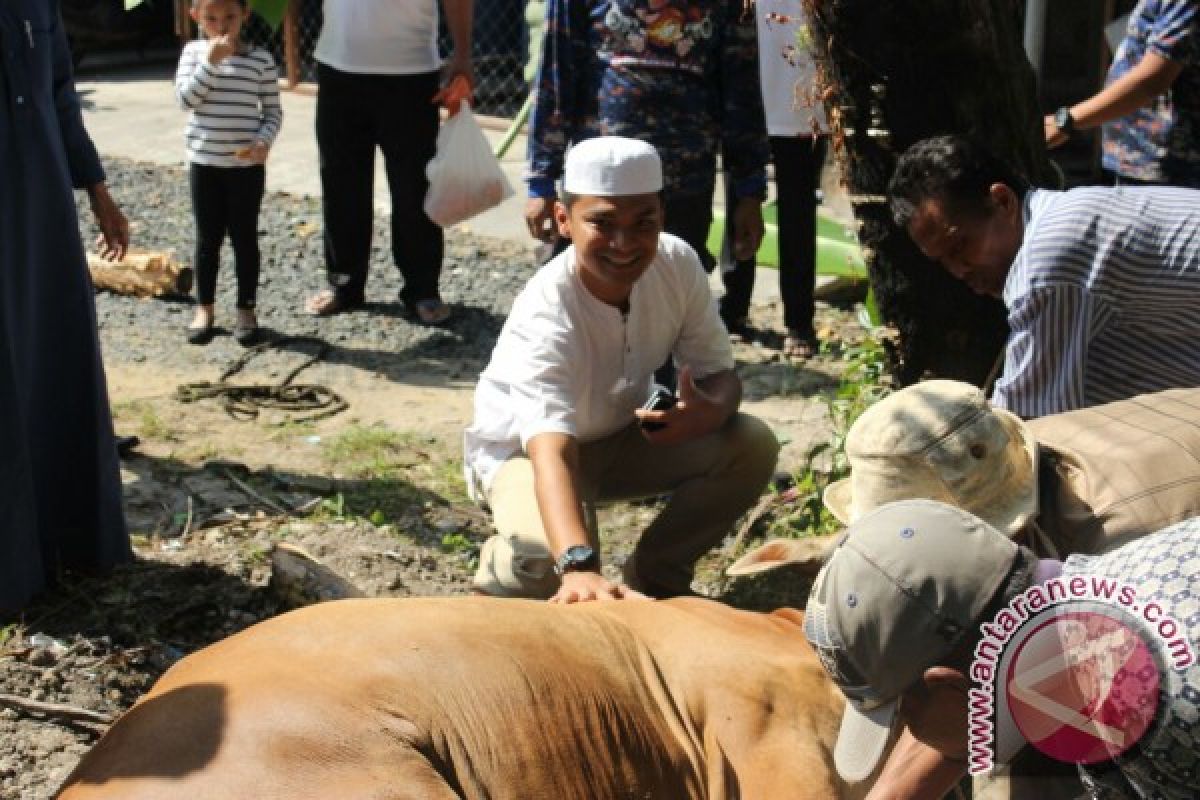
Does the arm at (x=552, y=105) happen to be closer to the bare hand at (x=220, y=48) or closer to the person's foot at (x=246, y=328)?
the bare hand at (x=220, y=48)

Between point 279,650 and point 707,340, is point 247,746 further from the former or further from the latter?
point 707,340

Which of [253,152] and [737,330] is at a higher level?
[253,152]

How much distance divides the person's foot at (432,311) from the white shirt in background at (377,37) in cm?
114

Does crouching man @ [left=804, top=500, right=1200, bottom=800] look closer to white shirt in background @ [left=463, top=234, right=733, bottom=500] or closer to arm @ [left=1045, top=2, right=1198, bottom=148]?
white shirt in background @ [left=463, top=234, right=733, bottom=500]

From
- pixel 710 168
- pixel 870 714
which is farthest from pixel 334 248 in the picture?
pixel 870 714

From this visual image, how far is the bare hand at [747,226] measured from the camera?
6.63 meters

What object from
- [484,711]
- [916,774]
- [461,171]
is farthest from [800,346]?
[916,774]

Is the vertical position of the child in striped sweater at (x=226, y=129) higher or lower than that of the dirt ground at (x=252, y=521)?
higher

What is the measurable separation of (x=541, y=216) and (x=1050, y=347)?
2592mm

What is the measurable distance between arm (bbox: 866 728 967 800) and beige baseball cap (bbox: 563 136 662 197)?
212 cm

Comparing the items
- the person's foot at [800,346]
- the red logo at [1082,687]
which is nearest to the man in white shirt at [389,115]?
the person's foot at [800,346]

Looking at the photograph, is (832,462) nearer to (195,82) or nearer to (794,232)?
(794,232)

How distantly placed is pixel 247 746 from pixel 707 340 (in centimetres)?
235

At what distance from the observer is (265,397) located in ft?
23.9
